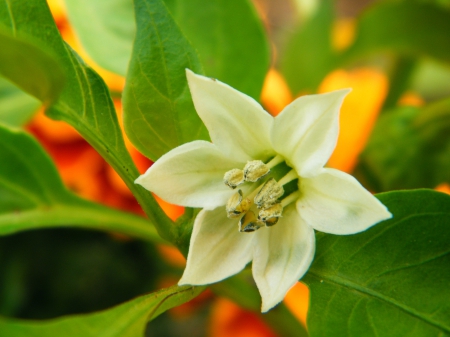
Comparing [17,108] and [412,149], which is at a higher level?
[17,108]

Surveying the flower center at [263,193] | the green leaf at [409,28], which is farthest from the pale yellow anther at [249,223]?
the green leaf at [409,28]

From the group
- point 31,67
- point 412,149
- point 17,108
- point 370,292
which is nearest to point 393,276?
point 370,292

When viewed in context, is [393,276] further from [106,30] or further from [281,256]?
[106,30]

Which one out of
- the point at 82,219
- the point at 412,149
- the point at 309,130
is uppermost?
the point at 309,130

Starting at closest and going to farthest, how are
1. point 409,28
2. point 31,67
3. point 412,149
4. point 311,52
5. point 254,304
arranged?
point 31,67
point 254,304
point 412,149
point 409,28
point 311,52

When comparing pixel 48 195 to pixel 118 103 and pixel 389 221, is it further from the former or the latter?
pixel 389 221

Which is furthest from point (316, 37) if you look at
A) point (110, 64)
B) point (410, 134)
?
point (110, 64)
